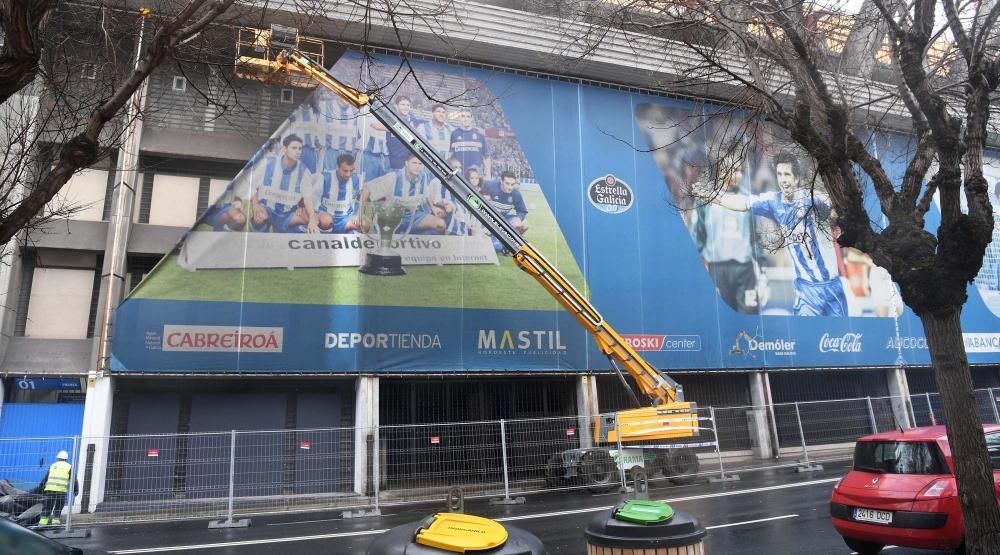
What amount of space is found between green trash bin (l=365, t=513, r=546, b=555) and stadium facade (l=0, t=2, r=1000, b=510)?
448 inches

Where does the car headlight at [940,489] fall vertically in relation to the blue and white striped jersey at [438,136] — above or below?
below

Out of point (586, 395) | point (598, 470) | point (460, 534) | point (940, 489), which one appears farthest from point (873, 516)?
point (586, 395)

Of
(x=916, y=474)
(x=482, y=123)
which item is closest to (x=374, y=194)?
(x=482, y=123)

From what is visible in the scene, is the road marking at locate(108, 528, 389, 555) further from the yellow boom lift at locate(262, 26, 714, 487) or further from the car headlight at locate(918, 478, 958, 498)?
the car headlight at locate(918, 478, 958, 498)

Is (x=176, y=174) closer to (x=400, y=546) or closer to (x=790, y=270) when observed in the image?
(x=400, y=546)

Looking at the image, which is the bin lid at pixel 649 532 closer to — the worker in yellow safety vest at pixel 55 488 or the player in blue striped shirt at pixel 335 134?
the worker in yellow safety vest at pixel 55 488

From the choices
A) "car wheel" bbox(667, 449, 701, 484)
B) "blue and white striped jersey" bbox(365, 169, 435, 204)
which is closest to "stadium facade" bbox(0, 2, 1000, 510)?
"blue and white striped jersey" bbox(365, 169, 435, 204)

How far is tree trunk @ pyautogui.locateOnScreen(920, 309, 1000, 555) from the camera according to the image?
181 inches

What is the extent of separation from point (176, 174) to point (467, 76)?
8.73 meters

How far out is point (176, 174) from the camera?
17.3 meters

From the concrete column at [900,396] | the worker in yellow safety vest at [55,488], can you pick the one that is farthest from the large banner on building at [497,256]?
the worker in yellow safety vest at [55,488]

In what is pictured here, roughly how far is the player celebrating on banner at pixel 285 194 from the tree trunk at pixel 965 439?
45.6 ft

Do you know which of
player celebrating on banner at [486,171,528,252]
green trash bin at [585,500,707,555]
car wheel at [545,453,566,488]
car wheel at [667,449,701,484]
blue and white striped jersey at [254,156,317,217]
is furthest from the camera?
player celebrating on banner at [486,171,528,252]

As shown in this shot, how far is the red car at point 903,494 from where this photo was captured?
→ 227 inches
